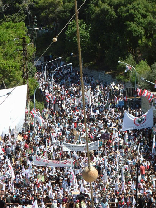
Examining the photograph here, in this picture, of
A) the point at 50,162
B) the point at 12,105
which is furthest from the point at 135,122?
the point at 12,105

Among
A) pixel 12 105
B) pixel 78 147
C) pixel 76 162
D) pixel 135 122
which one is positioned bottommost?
pixel 76 162

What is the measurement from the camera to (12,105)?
1533 cm

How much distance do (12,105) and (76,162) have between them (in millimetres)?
14048

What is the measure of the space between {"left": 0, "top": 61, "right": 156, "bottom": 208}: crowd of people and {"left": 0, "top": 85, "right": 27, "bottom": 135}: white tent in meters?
3.83

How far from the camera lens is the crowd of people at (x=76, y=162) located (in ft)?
81.7

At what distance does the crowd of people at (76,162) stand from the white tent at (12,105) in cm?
383

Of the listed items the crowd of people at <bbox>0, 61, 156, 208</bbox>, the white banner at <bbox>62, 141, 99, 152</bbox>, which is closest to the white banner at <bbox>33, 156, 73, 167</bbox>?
the crowd of people at <bbox>0, 61, 156, 208</bbox>

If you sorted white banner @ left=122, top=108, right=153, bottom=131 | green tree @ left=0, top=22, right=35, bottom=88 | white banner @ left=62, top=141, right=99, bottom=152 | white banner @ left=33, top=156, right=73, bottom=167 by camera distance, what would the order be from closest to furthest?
white banner @ left=33, top=156, right=73, bottom=167 → white banner @ left=62, top=141, right=99, bottom=152 → white banner @ left=122, top=108, right=153, bottom=131 → green tree @ left=0, top=22, right=35, bottom=88

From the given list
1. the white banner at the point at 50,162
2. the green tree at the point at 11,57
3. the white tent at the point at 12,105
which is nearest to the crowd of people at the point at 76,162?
the white banner at the point at 50,162

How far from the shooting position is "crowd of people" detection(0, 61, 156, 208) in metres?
A: 24.9

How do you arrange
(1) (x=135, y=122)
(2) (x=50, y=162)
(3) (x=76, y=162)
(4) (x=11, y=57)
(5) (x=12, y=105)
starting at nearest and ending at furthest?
(5) (x=12, y=105) < (2) (x=50, y=162) < (3) (x=76, y=162) < (1) (x=135, y=122) < (4) (x=11, y=57)

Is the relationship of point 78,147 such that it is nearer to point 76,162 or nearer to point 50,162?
point 76,162

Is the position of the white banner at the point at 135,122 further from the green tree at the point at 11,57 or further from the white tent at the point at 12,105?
the white tent at the point at 12,105

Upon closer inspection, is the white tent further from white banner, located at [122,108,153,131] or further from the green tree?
the green tree
